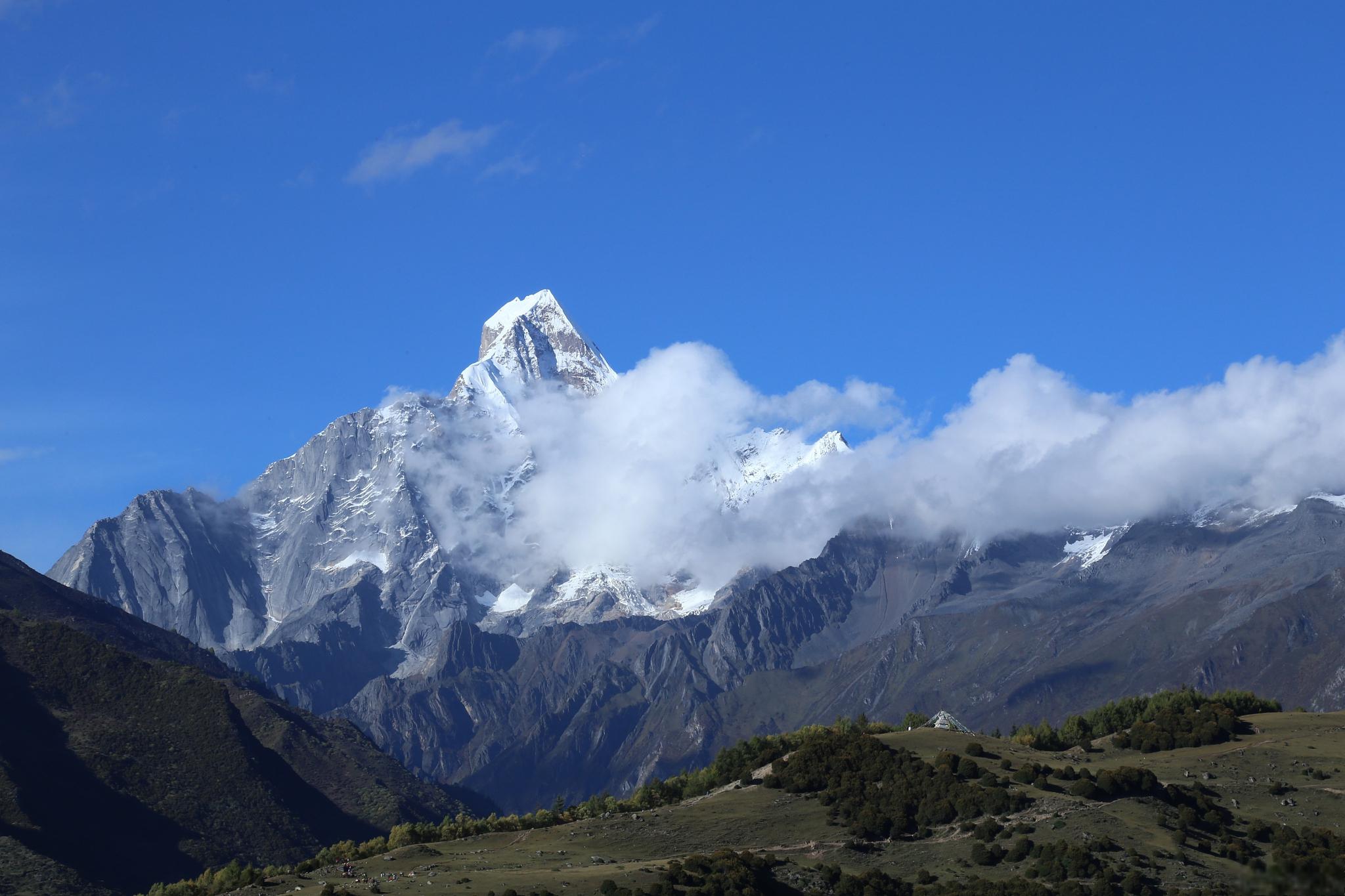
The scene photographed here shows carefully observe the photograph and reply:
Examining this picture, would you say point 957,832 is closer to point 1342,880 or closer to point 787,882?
point 787,882

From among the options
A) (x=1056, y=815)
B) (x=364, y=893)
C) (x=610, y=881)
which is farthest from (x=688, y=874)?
(x=1056, y=815)

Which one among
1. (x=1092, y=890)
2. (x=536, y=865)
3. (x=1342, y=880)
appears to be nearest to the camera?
(x=1342, y=880)

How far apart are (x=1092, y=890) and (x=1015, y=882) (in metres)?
8.13

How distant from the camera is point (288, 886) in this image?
192875 millimetres

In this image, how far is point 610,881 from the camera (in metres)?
174

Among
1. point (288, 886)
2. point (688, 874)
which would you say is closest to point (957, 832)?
point (688, 874)

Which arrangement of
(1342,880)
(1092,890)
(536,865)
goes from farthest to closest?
(536,865), (1092,890), (1342,880)

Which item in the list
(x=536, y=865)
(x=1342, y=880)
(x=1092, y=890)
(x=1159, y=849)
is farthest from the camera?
(x=536, y=865)

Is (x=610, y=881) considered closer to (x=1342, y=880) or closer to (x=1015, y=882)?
(x=1015, y=882)

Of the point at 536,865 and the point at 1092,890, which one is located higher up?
the point at 536,865

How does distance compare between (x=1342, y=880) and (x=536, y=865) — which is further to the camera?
(x=536, y=865)

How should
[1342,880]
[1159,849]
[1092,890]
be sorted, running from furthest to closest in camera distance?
[1159,849] → [1092,890] → [1342,880]

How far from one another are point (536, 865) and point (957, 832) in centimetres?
5163

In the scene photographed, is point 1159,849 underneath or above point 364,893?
underneath
